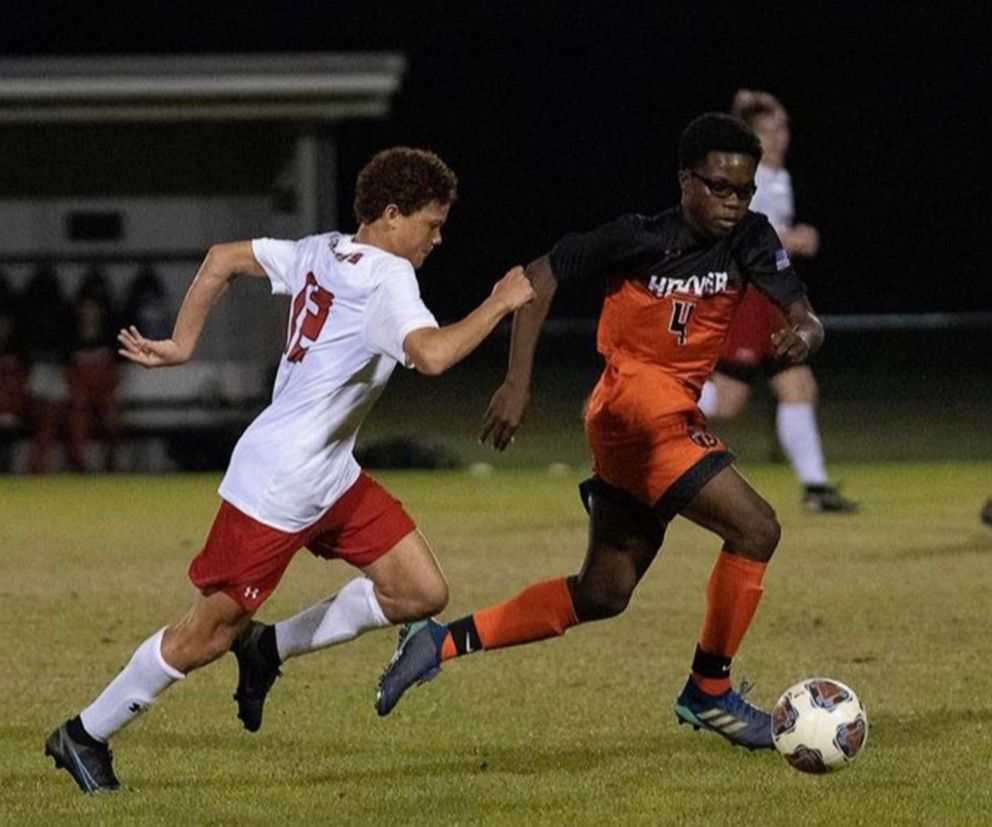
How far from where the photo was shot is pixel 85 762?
22.6 ft

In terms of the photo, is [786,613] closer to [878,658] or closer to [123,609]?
[878,658]

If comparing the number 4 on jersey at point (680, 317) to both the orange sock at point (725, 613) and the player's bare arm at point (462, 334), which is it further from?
the player's bare arm at point (462, 334)

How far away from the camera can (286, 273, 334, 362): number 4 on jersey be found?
22.8 feet

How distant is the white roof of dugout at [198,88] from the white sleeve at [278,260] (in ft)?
42.8

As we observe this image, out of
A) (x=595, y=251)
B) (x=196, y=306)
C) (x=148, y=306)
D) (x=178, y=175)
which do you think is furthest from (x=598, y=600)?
(x=178, y=175)

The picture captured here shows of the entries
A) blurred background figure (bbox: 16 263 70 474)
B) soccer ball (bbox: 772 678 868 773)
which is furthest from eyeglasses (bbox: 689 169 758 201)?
blurred background figure (bbox: 16 263 70 474)

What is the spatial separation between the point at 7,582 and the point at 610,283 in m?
5.35

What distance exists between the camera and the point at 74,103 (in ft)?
67.5

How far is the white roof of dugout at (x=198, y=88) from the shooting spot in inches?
798

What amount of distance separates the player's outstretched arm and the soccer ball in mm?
2079

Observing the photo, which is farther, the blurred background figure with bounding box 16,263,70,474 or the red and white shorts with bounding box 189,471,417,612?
the blurred background figure with bounding box 16,263,70,474

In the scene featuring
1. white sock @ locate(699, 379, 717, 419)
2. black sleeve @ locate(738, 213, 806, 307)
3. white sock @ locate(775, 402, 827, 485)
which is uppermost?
black sleeve @ locate(738, 213, 806, 307)

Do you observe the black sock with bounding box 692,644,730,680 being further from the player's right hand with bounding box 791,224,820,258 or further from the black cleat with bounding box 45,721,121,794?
the player's right hand with bounding box 791,224,820,258

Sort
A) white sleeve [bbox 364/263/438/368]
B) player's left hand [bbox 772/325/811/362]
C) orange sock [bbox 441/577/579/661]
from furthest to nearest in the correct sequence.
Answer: orange sock [bbox 441/577/579/661], player's left hand [bbox 772/325/811/362], white sleeve [bbox 364/263/438/368]
